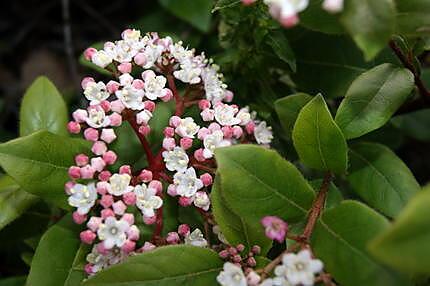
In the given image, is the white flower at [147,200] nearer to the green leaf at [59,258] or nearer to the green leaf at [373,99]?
the green leaf at [59,258]

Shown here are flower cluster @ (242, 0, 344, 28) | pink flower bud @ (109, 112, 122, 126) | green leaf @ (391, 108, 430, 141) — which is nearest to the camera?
flower cluster @ (242, 0, 344, 28)

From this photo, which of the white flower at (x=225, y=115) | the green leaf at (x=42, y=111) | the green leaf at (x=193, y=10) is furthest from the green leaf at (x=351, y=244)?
the green leaf at (x=193, y=10)

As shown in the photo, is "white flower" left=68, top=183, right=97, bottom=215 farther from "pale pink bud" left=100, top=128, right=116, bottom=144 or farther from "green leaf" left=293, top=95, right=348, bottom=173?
"green leaf" left=293, top=95, right=348, bottom=173

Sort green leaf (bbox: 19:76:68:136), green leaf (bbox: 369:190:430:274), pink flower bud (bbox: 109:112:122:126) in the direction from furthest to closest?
green leaf (bbox: 19:76:68:136), pink flower bud (bbox: 109:112:122:126), green leaf (bbox: 369:190:430:274)

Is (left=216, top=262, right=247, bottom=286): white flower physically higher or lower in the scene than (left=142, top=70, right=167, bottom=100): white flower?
lower

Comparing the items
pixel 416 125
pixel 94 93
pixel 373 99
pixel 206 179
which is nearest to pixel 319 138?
pixel 373 99

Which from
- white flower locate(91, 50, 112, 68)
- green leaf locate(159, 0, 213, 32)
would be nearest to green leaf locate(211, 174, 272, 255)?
white flower locate(91, 50, 112, 68)
